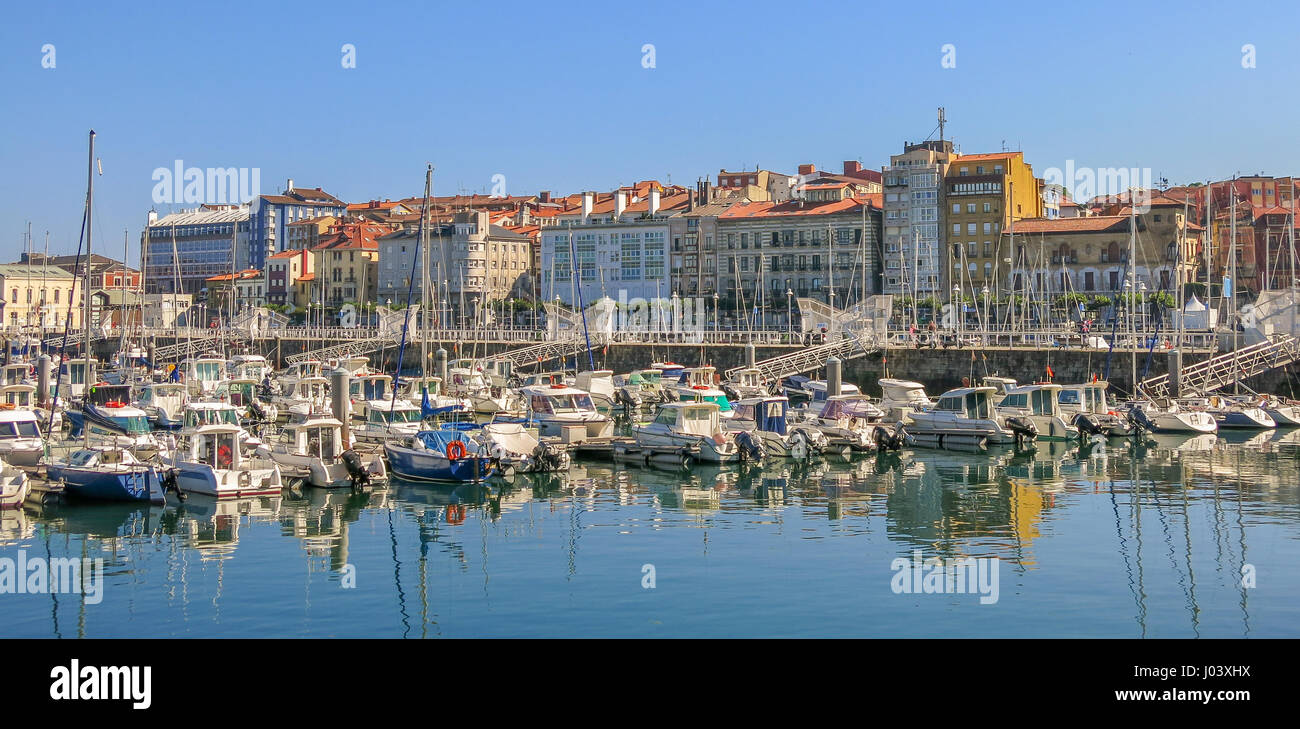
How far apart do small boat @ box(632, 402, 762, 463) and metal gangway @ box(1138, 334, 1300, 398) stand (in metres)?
20.2

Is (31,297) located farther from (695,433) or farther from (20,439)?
(695,433)

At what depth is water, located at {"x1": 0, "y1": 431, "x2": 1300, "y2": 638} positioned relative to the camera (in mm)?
17438

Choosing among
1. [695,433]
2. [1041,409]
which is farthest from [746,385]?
[695,433]

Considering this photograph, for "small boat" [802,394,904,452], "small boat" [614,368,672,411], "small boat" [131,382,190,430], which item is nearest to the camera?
"small boat" [802,394,904,452]

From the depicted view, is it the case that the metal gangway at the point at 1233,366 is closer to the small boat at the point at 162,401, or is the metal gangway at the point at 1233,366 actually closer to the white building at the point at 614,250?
the small boat at the point at 162,401

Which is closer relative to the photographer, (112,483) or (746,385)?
(112,483)

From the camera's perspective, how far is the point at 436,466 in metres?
29.9

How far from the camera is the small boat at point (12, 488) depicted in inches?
1011

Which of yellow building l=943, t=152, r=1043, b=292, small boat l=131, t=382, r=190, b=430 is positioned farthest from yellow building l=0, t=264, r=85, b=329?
small boat l=131, t=382, r=190, b=430

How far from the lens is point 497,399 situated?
165 ft

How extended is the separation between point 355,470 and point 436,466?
1831 millimetres

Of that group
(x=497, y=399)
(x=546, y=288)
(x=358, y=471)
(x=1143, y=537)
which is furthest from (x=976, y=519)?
(x=546, y=288)

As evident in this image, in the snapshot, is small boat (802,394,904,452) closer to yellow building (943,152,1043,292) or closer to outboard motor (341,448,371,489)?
outboard motor (341,448,371,489)

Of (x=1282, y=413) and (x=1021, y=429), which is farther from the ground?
(x=1282, y=413)
